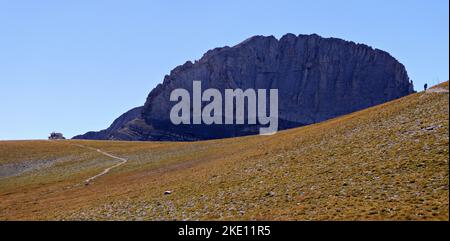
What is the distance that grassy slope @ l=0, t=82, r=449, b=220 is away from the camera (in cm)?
2638

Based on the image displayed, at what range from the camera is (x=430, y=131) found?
38.1 meters

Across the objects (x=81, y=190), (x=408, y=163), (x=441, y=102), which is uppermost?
(x=441, y=102)

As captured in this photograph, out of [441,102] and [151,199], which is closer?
[151,199]

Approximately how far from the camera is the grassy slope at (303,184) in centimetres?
2638

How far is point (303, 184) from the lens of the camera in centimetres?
3378

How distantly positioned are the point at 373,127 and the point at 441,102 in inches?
276
